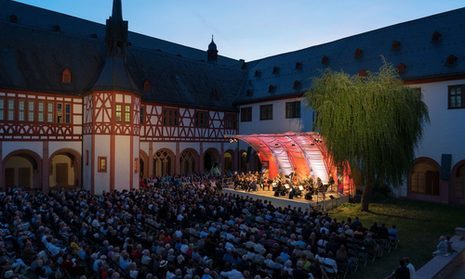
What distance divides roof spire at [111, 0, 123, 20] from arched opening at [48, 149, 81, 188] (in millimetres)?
11334

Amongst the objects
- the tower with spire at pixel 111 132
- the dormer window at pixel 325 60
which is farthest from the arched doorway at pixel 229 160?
the dormer window at pixel 325 60

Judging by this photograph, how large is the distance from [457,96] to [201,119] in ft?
72.1

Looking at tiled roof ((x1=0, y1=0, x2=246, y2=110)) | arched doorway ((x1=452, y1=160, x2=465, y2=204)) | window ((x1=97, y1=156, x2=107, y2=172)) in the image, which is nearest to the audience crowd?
window ((x1=97, y1=156, x2=107, y2=172))

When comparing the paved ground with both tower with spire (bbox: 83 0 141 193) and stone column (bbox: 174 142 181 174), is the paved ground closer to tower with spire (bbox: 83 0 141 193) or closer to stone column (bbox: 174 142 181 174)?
tower with spire (bbox: 83 0 141 193)

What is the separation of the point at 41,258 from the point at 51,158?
19.0 m

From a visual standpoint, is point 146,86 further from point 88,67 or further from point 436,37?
A: point 436,37

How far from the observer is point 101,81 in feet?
92.0

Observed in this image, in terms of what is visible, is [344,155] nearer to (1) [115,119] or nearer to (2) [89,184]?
(1) [115,119]

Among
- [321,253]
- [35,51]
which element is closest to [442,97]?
[321,253]

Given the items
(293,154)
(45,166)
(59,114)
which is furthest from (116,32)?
(293,154)

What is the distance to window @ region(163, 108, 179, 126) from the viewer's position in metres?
33.9

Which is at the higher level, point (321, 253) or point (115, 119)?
point (115, 119)

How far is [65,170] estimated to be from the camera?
1220 inches

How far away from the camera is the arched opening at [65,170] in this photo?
2962 centimetres
